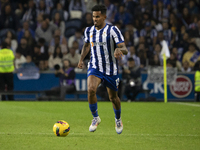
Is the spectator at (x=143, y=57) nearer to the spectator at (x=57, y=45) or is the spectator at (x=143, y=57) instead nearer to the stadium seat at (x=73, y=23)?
the spectator at (x=57, y=45)

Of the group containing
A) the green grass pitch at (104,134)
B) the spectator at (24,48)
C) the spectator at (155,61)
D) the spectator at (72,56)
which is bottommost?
the green grass pitch at (104,134)

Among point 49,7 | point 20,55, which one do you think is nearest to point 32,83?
point 20,55

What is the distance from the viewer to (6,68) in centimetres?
1566

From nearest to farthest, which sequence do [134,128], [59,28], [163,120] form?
[134,128]
[163,120]
[59,28]

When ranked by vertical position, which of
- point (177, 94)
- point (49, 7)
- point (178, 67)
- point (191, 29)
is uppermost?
point (49, 7)

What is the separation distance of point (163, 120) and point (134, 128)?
1695 millimetres

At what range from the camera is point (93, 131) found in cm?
712

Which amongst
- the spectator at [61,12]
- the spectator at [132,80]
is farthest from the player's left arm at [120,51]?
the spectator at [61,12]

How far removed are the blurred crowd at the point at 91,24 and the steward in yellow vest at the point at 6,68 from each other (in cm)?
61

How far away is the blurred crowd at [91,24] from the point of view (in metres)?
16.7

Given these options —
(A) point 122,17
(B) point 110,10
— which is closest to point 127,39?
(A) point 122,17

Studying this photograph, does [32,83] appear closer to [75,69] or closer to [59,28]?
[75,69]

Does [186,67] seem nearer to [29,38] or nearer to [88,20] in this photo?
[88,20]

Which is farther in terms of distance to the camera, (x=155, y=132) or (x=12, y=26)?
(x=12, y=26)
